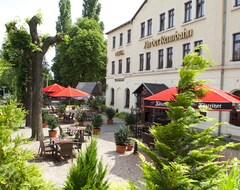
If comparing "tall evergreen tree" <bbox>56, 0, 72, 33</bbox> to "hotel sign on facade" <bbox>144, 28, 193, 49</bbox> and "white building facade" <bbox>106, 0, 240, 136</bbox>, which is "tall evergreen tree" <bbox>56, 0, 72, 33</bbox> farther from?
"hotel sign on facade" <bbox>144, 28, 193, 49</bbox>

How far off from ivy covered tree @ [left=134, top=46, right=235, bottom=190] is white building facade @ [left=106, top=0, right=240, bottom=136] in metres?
10.0

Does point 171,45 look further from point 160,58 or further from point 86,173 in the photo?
point 86,173

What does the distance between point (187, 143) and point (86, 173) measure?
4.80ft

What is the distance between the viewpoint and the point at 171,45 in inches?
846

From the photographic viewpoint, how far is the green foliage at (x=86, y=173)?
150 inches

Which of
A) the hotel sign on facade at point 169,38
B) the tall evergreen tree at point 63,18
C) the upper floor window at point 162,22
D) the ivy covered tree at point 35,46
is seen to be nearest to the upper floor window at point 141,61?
the hotel sign on facade at point 169,38

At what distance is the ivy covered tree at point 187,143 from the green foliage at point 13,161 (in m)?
1.44

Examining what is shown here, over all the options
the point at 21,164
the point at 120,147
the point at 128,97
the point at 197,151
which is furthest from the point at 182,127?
the point at 128,97

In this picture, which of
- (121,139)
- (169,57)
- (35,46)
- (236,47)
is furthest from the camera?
(169,57)

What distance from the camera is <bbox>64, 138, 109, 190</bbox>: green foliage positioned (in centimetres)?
380

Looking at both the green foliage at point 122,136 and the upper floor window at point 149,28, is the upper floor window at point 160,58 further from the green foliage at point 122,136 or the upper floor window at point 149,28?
the green foliage at point 122,136

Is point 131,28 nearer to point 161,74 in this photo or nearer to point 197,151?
point 161,74

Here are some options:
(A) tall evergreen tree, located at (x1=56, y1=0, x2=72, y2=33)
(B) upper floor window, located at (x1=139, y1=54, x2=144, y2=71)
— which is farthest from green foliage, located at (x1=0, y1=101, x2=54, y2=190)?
(A) tall evergreen tree, located at (x1=56, y1=0, x2=72, y2=33)

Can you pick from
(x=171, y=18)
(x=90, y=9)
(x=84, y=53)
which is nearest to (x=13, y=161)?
(x=171, y=18)
